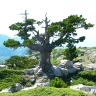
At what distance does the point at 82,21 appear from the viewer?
46.5m

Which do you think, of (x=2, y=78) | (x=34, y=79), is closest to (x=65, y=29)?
(x=34, y=79)

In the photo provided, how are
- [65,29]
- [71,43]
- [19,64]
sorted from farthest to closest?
[19,64] < [71,43] < [65,29]

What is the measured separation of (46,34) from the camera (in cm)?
4669

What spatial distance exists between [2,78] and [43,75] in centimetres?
588

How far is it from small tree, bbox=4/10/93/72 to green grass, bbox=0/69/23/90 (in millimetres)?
3939

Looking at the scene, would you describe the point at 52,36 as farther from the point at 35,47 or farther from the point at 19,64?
the point at 19,64

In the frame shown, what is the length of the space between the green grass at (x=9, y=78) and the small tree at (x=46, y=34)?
394cm

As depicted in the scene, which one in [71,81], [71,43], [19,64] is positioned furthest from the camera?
[19,64]

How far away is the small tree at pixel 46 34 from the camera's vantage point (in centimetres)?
4578

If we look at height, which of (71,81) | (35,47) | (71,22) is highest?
(71,22)

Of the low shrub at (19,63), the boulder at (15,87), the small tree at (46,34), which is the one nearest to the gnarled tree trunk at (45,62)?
the small tree at (46,34)

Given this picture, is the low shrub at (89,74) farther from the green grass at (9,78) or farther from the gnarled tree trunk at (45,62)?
the green grass at (9,78)

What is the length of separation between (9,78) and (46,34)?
9106 mm

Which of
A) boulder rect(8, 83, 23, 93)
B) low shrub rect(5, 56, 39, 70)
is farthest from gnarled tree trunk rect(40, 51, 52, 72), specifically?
boulder rect(8, 83, 23, 93)
